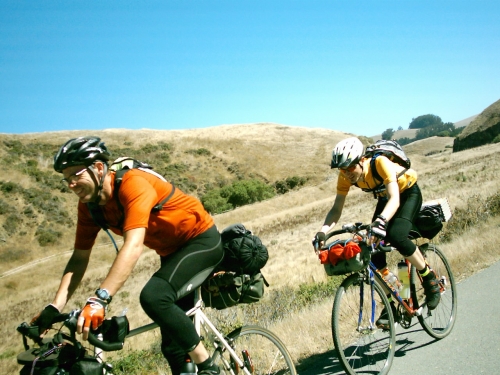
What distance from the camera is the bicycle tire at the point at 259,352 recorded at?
135 inches

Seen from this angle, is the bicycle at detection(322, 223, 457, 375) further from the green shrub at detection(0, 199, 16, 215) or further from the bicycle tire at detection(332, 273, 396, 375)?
the green shrub at detection(0, 199, 16, 215)

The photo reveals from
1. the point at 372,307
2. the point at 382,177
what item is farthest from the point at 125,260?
the point at 382,177

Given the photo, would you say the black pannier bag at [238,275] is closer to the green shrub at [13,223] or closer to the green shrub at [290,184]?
the green shrub at [13,223]

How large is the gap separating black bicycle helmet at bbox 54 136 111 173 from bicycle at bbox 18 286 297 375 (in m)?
0.98

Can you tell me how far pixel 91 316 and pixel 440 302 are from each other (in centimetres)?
441

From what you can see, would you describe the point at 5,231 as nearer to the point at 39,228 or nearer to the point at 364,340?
the point at 39,228

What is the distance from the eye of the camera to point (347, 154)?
178 inches

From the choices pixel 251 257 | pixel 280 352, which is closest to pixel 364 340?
pixel 280 352

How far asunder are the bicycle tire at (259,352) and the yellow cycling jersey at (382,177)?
2005 mm

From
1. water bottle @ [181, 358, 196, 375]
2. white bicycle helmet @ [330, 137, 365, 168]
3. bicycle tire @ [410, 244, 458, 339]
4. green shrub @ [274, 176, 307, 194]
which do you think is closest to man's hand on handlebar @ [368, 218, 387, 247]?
white bicycle helmet @ [330, 137, 365, 168]

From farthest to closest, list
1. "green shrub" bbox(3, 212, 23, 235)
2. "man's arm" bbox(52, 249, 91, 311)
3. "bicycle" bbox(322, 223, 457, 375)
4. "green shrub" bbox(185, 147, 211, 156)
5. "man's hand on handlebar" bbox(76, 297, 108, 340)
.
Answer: "green shrub" bbox(185, 147, 211, 156), "green shrub" bbox(3, 212, 23, 235), "bicycle" bbox(322, 223, 457, 375), "man's arm" bbox(52, 249, 91, 311), "man's hand on handlebar" bbox(76, 297, 108, 340)

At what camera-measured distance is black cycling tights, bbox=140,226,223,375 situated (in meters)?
2.92

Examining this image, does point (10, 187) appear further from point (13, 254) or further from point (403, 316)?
point (403, 316)

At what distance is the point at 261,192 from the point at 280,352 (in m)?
58.7
